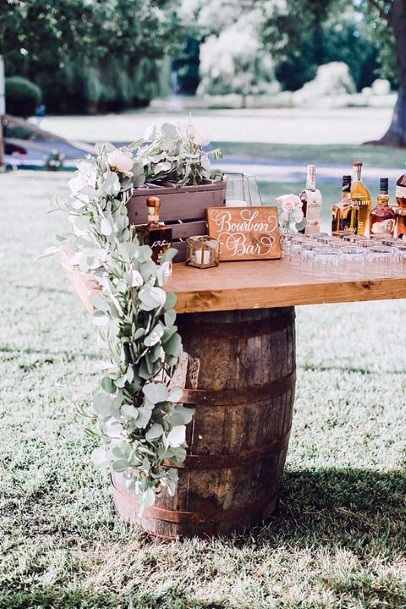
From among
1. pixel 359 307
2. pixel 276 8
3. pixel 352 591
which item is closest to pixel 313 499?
pixel 352 591

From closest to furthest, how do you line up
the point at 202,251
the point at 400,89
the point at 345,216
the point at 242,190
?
the point at 202,251, the point at 242,190, the point at 345,216, the point at 400,89

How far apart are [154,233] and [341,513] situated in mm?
1340

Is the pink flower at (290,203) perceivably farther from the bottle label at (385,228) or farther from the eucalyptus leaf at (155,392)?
the eucalyptus leaf at (155,392)

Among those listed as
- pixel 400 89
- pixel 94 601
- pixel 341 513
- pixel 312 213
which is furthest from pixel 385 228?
pixel 400 89

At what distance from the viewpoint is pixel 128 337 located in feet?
7.81

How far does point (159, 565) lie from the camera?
8.76 ft

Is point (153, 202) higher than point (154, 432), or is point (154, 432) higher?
point (153, 202)

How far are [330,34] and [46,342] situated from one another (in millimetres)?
49933

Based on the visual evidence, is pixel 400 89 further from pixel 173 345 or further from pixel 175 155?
pixel 173 345

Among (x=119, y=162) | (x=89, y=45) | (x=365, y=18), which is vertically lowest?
(x=119, y=162)

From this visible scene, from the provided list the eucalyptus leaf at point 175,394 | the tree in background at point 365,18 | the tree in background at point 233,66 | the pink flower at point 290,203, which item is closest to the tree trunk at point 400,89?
the tree in background at point 365,18

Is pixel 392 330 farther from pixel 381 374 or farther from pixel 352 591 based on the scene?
pixel 352 591

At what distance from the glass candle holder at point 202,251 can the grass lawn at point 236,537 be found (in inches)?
38.3

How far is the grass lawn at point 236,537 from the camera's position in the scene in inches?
101
